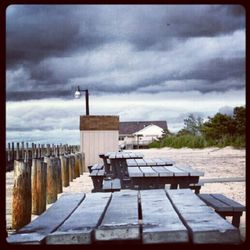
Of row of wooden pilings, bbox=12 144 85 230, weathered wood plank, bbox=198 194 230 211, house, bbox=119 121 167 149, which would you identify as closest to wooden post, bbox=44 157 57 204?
row of wooden pilings, bbox=12 144 85 230

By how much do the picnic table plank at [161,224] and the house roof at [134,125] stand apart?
80.4 m

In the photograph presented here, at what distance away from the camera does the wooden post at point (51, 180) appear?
900cm

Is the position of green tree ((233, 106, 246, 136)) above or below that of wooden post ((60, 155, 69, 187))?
above

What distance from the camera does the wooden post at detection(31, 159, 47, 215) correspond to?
7.24 m

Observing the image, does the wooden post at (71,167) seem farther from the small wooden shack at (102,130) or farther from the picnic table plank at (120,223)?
the picnic table plank at (120,223)

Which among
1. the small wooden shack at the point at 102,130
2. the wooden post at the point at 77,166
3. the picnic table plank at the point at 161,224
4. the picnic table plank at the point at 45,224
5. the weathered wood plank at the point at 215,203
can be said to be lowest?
the wooden post at the point at 77,166

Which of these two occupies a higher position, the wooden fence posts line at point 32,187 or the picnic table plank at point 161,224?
the picnic table plank at point 161,224

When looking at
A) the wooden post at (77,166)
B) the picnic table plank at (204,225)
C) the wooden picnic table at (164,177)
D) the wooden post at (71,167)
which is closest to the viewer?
the picnic table plank at (204,225)

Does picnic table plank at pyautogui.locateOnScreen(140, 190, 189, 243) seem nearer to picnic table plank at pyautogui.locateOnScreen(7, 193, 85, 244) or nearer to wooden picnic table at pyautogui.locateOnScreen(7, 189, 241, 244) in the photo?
wooden picnic table at pyautogui.locateOnScreen(7, 189, 241, 244)

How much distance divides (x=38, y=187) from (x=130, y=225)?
538 centimetres

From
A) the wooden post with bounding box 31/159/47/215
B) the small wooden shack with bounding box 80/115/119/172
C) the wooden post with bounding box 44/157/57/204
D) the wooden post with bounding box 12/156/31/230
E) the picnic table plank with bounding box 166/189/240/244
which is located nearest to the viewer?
the picnic table plank with bounding box 166/189/240/244

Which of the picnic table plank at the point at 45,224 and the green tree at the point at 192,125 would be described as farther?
the green tree at the point at 192,125

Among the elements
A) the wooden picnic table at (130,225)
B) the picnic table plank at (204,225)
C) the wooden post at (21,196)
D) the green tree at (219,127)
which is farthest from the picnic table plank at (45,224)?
the green tree at (219,127)

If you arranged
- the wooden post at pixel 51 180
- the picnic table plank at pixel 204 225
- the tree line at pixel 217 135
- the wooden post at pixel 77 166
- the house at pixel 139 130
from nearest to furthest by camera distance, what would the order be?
the picnic table plank at pixel 204 225, the wooden post at pixel 51 180, the wooden post at pixel 77 166, the tree line at pixel 217 135, the house at pixel 139 130
